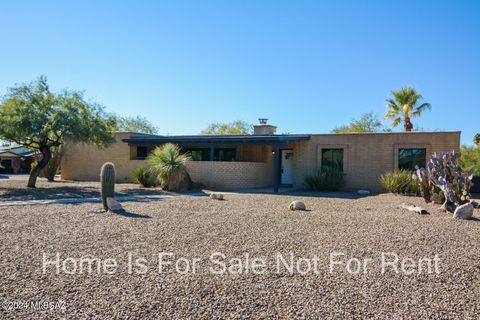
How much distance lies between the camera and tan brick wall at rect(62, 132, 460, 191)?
18933mm

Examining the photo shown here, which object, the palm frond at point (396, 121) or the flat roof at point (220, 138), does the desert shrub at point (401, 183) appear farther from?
the palm frond at point (396, 121)

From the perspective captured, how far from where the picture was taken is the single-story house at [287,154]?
19109 mm

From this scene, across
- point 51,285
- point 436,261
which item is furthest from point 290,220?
point 51,285

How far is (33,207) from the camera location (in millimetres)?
11648

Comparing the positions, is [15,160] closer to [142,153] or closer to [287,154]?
[142,153]

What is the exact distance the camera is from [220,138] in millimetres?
21078

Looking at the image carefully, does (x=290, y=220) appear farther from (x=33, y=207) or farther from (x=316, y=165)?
(x=316, y=165)

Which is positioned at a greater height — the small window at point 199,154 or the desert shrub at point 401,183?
the small window at point 199,154

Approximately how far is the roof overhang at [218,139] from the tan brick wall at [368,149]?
104 centimetres

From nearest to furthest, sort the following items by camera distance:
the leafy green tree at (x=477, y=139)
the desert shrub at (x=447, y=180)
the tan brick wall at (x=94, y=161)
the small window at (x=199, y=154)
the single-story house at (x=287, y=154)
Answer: the desert shrub at (x=447, y=180)
the single-story house at (x=287, y=154)
the small window at (x=199, y=154)
the tan brick wall at (x=94, y=161)
the leafy green tree at (x=477, y=139)

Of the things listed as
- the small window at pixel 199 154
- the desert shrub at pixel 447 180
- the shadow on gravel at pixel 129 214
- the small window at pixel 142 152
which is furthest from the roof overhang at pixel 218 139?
the shadow on gravel at pixel 129 214

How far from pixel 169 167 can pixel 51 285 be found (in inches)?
536

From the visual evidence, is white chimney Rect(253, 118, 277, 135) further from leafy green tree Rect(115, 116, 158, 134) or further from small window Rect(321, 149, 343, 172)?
leafy green tree Rect(115, 116, 158, 134)

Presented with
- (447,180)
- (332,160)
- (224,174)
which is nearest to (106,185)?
(224,174)
